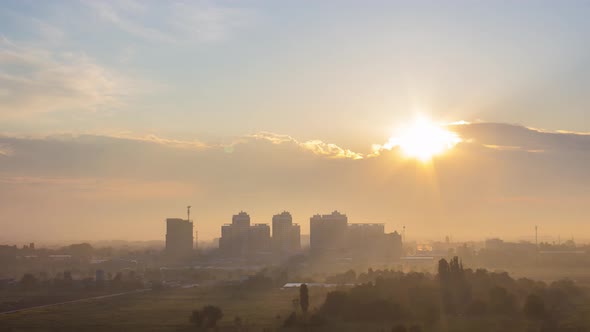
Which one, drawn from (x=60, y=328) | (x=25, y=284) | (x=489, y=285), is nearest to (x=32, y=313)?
(x=60, y=328)

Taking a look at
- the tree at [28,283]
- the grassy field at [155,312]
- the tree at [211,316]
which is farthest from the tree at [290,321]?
the tree at [28,283]

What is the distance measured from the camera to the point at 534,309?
8156cm

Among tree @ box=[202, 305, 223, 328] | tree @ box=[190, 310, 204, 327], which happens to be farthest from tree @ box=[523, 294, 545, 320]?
tree @ box=[190, 310, 204, 327]

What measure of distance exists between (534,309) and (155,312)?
165 ft

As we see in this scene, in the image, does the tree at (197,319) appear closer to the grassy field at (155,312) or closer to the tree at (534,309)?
the grassy field at (155,312)

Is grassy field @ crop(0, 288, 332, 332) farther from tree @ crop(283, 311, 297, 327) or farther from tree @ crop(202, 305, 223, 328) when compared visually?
tree @ crop(202, 305, 223, 328)

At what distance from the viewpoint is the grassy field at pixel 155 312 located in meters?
79.9

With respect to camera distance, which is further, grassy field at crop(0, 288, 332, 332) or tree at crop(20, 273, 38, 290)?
tree at crop(20, 273, 38, 290)

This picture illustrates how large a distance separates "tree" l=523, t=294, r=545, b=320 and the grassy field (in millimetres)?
28639

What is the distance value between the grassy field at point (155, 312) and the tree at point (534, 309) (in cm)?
2864

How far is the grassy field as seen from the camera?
7994cm

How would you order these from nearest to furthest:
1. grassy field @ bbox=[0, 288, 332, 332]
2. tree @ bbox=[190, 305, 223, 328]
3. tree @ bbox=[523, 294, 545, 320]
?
tree @ bbox=[190, 305, 223, 328], grassy field @ bbox=[0, 288, 332, 332], tree @ bbox=[523, 294, 545, 320]

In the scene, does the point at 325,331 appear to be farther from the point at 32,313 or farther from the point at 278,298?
the point at 32,313

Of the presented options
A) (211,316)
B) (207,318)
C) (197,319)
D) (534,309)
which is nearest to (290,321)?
(211,316)
